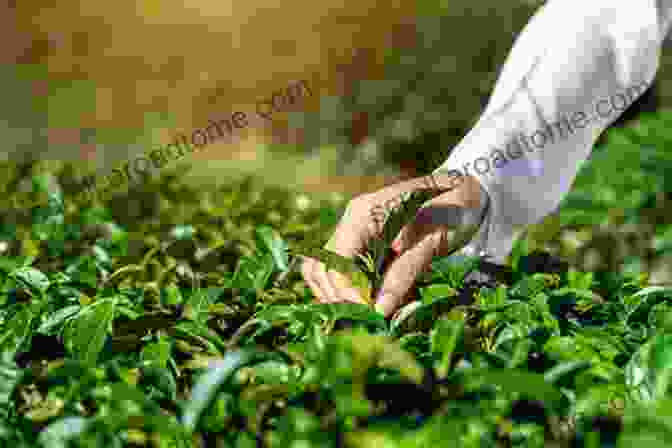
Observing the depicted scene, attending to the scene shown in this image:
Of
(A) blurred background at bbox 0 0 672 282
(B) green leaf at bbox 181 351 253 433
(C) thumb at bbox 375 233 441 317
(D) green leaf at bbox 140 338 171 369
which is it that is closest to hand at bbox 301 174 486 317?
(C) thumb at bbox 375 233 441 317

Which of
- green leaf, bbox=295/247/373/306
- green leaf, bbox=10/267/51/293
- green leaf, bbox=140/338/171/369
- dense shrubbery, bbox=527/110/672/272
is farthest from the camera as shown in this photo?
dense shrubbery, bbox=527/110/672/272

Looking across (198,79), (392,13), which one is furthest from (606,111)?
(198,79)

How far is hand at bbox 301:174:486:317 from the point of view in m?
1.52

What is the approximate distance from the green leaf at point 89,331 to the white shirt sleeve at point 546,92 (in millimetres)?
862

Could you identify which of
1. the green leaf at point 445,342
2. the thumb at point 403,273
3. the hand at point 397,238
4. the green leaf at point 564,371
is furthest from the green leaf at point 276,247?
the green leaf at point 564,371

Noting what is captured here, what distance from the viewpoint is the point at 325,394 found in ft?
3.28

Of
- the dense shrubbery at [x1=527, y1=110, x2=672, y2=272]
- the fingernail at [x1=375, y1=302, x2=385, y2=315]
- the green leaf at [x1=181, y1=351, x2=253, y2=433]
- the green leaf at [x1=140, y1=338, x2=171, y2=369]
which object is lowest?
the dense shrubbery at [x1=527, y1=110, x2=672, y2=272]

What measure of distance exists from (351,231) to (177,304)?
0.35 m

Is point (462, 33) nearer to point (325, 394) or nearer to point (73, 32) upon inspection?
point (73, 32)

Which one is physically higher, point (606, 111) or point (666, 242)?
point (606, 111)

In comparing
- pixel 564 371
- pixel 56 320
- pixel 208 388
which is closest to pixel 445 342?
pixel 564 371

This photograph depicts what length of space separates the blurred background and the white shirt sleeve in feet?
16.7

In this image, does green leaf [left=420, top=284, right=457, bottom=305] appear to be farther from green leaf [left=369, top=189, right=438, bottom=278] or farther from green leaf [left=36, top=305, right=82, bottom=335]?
green leaf [left=36, top=305, right=82, bottom=335]

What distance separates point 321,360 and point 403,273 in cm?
64
